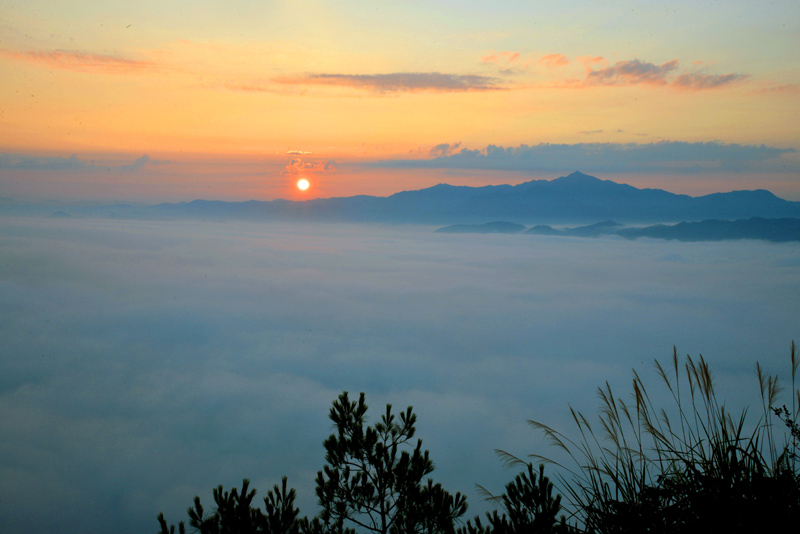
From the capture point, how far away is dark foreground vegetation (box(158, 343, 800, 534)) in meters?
2.95

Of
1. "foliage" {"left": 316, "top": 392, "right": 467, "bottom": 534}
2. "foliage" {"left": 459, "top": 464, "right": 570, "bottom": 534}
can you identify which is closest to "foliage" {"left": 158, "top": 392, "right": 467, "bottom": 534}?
"foliage" {"left": 316, "top": 392, "right": 467, "bottom": 534}

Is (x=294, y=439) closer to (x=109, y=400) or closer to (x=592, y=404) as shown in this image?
Answer: (x=109, y=400)

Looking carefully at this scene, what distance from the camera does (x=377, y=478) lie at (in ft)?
24.9

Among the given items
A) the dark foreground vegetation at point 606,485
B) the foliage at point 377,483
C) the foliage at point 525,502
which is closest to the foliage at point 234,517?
the dark foreground vegetation at point 606,485

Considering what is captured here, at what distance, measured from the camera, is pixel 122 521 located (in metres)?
70.1

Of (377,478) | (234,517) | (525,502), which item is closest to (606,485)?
(525,502)

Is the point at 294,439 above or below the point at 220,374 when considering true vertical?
below

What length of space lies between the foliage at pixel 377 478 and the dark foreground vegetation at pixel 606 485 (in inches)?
0.7

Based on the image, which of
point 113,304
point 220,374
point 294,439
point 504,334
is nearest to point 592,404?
point 504,334

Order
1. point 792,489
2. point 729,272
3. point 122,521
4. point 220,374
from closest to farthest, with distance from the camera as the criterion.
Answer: point 792,489 < point 122,521 < point 220,374 < point 729,272

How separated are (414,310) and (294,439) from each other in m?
76.7

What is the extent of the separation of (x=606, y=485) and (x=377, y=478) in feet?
16.6

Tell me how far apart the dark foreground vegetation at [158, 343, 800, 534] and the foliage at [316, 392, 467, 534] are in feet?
0.06

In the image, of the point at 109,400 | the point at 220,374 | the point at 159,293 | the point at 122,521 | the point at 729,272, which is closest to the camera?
the point at 122,521
